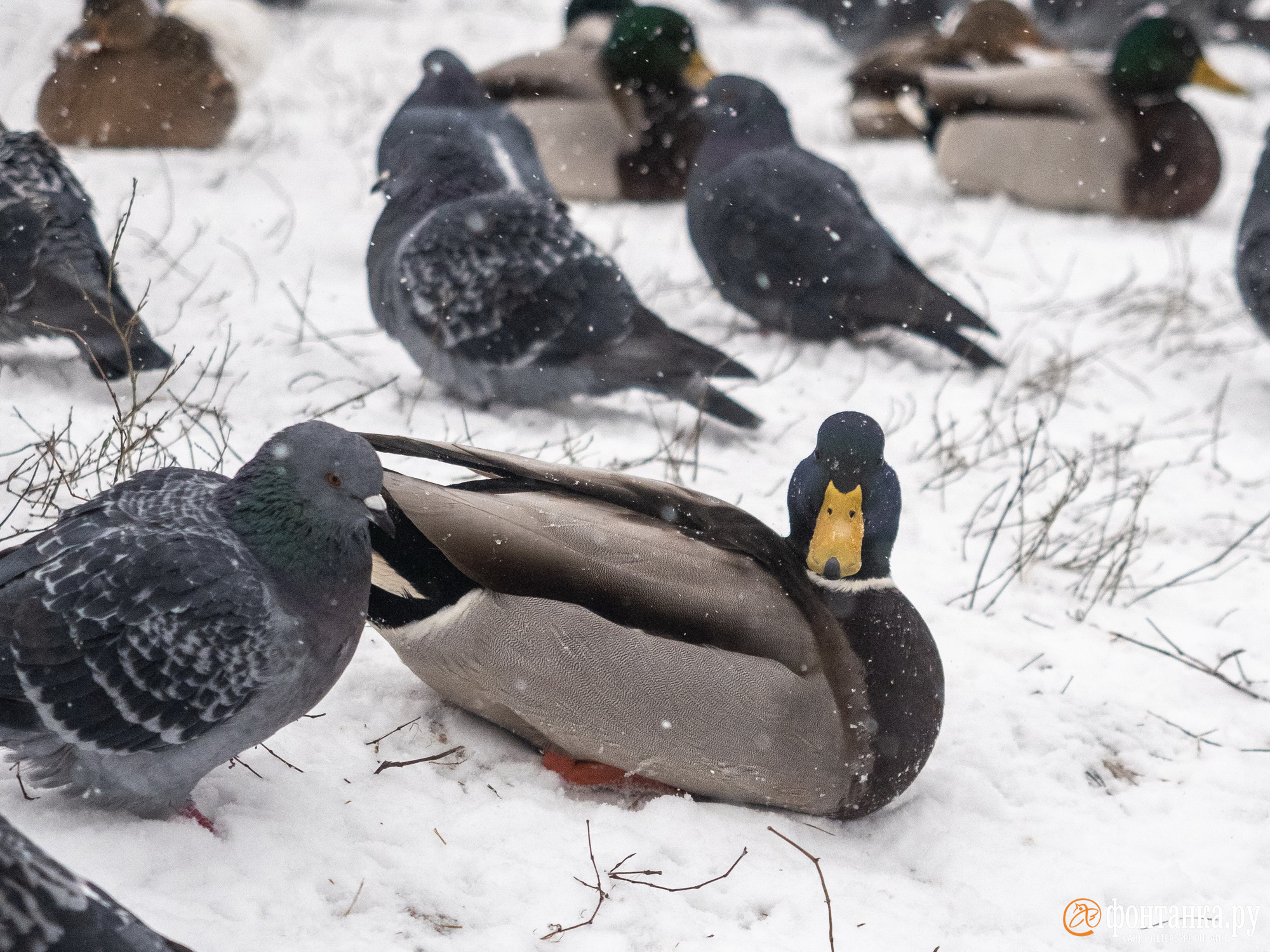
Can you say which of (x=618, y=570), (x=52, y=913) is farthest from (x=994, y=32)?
(x=52, y=913)

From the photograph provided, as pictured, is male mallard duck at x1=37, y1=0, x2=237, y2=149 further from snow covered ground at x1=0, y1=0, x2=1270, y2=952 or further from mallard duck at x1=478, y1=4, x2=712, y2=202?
mallard duck at x1=478, y1=4, x2=712, y2=202

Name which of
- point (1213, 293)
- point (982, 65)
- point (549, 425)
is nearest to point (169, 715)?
point (549, 425)

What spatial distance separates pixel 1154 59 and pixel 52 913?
8.14 metres

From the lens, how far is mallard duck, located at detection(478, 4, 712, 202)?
7543 mm

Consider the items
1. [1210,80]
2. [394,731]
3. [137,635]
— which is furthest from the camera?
[1210,80]

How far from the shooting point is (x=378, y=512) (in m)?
2.41

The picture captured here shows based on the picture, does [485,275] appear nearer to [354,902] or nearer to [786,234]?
[786,234]

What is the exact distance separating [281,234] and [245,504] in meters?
3.85

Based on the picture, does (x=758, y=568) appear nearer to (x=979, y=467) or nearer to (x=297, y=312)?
(x=979, y=467)

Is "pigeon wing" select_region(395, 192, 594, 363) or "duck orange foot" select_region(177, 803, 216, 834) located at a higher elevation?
"pigeon wing" select_region(395, 192, 594, 363)

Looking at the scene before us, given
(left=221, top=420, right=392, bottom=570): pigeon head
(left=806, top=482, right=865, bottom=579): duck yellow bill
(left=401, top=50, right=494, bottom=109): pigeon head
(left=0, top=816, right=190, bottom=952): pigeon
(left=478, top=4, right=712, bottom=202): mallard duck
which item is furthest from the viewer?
(left=478, top=4, right=712, bottom=202): mallard duck

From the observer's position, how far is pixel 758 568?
9.36ft

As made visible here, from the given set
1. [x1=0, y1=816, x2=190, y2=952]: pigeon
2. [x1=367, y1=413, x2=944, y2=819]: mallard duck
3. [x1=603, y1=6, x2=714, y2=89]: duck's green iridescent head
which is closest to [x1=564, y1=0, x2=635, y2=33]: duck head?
[x1=603, y1=6, x2=714, y2=89]: duck's green iridescent head

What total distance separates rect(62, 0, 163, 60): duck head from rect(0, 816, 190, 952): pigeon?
20.3 feet
